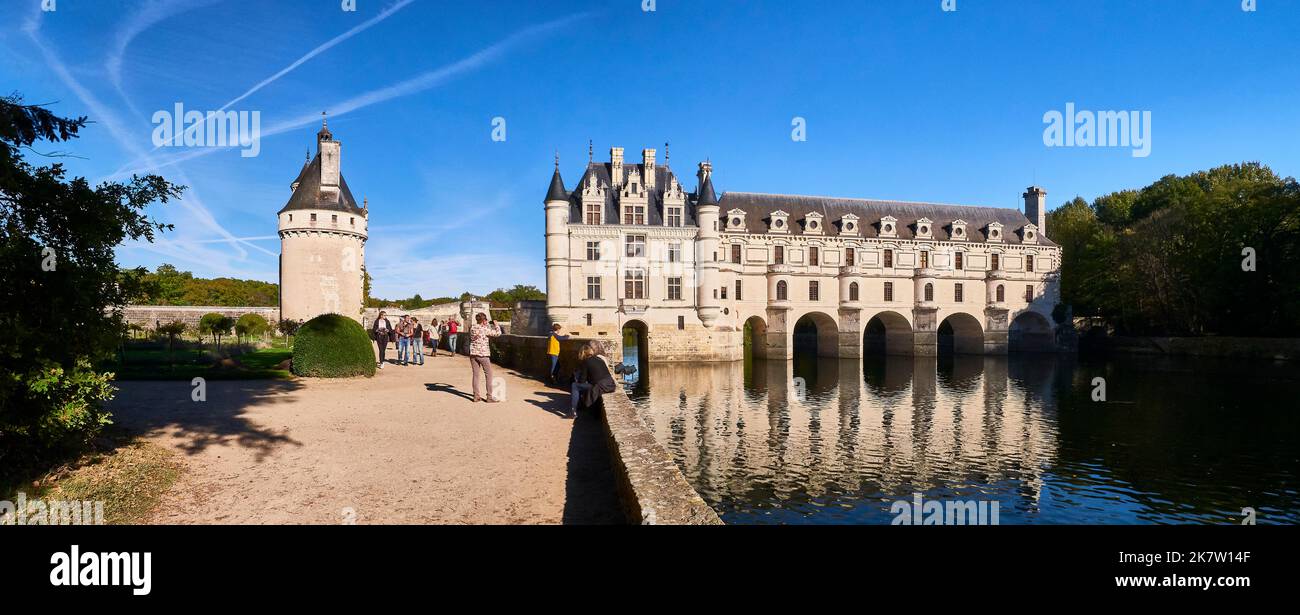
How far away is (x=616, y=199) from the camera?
3956cm

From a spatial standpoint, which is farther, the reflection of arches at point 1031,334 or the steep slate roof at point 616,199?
the reflection of arches at point 1031,334

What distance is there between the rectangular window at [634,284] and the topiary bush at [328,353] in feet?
73.8

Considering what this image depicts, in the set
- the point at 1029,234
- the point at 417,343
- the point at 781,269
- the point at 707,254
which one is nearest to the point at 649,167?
the point at 707,254

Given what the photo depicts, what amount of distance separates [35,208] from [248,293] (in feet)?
249

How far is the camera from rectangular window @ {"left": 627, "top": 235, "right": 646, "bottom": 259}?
3925cm

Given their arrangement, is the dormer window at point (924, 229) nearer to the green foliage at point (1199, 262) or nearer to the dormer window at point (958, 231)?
the dormer window at point (958, 231)

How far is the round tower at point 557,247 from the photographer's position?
1497 inches

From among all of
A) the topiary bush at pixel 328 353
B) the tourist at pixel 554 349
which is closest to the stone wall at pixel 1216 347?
the tourist at pixel 554 349

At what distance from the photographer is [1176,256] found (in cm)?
4578

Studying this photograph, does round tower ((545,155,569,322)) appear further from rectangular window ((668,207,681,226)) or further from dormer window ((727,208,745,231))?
dormer window ((727,208,745,231))

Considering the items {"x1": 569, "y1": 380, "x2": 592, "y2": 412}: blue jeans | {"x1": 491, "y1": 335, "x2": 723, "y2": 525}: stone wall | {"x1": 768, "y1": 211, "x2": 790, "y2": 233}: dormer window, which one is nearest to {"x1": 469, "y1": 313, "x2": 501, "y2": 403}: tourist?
{"x1": 569, "y1": 380, "x2": 592, "y2": 412}: blue jeans

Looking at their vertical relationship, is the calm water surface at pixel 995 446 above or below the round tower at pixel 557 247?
below

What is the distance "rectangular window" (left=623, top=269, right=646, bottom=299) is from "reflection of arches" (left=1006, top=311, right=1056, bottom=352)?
3062cm
